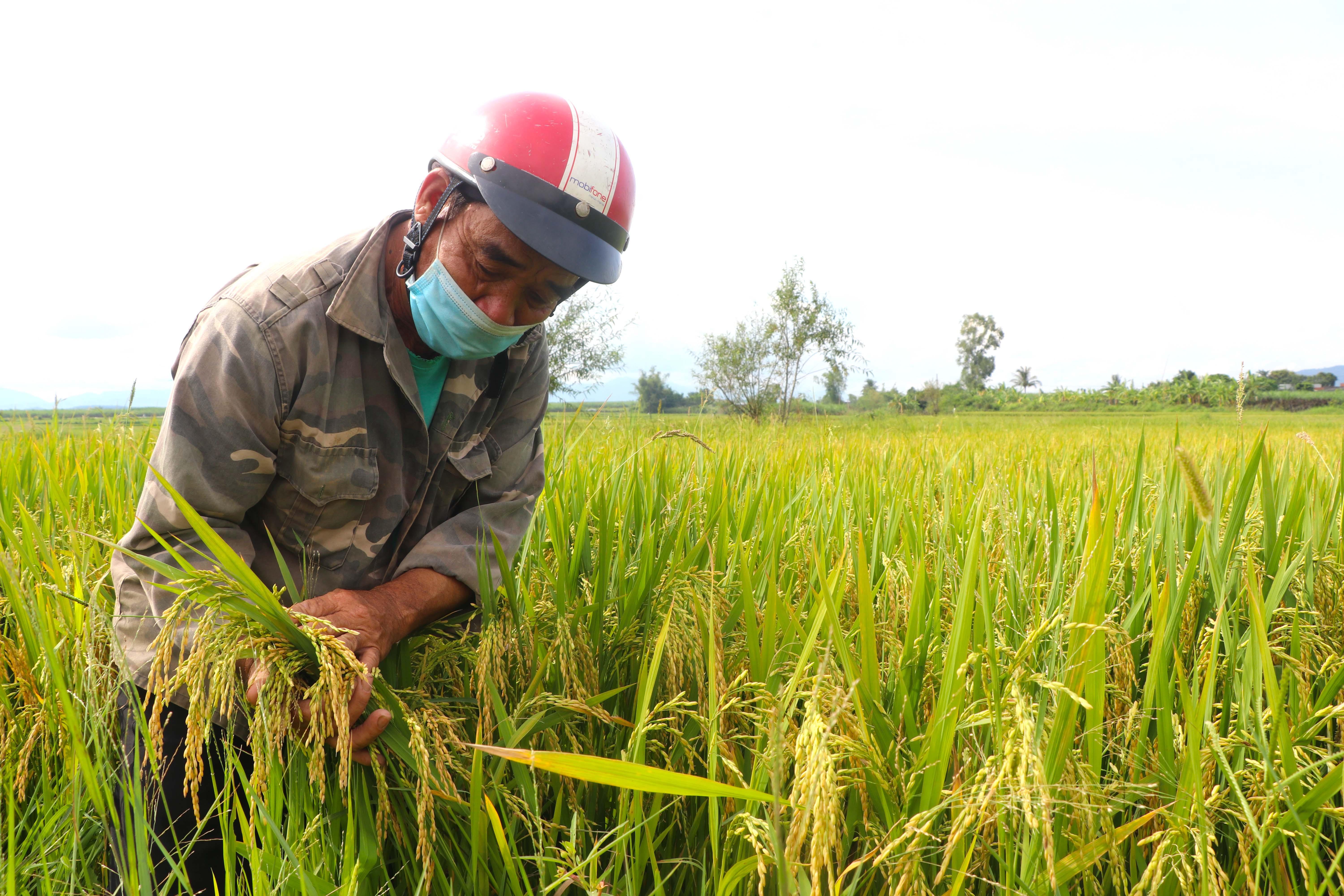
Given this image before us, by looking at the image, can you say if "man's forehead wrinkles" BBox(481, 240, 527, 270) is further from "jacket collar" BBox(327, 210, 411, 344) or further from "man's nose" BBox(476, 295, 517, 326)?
"jacket collar" BBox(327, 210, 411, 344)

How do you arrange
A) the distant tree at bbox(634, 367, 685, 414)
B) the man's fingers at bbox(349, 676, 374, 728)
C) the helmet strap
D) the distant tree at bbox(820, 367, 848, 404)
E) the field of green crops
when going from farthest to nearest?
the distant tree at bbox(820, 367, 848, 404)
the distant tree at bbox(634, 367, 685, 414)
the helmet strap
the man's fingers at bbox(349, 676, 374, 728)
the field of green crops

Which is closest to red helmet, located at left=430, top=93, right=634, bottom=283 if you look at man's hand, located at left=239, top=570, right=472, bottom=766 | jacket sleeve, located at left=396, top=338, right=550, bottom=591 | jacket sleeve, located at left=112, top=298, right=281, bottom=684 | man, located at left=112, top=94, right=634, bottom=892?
man, located at left=112, top=94, right=634, bottom=892

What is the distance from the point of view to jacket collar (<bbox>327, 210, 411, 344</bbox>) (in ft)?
5.75

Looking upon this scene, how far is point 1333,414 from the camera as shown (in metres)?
30.8

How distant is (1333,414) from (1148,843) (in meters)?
40.5

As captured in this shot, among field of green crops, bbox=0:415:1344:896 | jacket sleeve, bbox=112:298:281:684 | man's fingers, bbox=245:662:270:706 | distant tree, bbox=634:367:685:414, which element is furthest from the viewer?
distant tree, bbox=634:367:685:414

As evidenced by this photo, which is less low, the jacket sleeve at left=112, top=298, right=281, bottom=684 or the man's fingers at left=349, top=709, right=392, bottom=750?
the jacket sleeve at left=112, top=298, right=281, bottom=684

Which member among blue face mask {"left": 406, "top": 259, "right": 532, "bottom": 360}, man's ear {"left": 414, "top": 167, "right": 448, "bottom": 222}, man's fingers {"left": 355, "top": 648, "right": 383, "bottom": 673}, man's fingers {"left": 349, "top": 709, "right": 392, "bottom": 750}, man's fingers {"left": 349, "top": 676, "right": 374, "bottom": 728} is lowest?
man's fingers {"left": 349, "top": 709, "right": 392, "bottom": 750}

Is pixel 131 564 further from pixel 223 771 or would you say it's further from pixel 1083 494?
pixel 1083 494

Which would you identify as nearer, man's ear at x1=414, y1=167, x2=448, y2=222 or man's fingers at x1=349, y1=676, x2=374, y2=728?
man's fingers at x1=349, y1=676, x2=374, y2=728

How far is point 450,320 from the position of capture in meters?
1.78

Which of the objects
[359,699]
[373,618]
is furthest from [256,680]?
[373,618]

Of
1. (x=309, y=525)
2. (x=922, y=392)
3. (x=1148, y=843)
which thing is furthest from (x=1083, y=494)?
(x=922, y=392)

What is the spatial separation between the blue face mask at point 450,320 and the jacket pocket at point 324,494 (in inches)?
13.1
